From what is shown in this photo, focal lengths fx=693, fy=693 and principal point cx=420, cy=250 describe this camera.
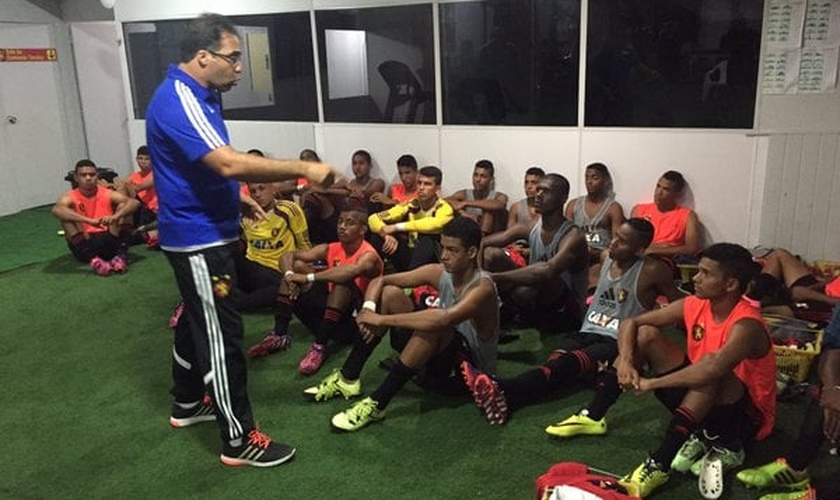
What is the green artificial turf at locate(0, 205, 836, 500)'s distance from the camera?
258 centimetres

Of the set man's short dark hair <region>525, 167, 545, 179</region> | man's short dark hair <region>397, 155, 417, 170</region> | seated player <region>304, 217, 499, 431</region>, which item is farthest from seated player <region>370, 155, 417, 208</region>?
seated player <region>304, 217, 499, 431</region>

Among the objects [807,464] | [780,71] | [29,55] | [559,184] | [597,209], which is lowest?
[807,464]

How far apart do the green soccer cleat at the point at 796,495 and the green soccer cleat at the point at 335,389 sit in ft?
5.62

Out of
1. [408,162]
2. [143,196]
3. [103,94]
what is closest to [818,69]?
[408,162]

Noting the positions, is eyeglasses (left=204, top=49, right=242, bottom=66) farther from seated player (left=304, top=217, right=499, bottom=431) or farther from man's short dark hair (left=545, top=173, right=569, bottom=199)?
man's short dark hair (left=545, top=173, right=569, bottom=199)

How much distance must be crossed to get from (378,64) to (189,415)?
3.96 metres

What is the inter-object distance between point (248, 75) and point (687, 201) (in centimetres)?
432

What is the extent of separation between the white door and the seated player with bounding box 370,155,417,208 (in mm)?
4597

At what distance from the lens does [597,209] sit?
492 centimetres

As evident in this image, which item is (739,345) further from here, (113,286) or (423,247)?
(113,286)

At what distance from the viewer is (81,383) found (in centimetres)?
351

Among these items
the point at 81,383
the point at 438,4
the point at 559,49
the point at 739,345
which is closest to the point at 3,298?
the point at 81,383

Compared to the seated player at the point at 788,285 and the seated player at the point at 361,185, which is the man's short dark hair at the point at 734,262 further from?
the seated player at the point at 361,185

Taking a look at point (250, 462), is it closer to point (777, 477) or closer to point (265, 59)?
point (777, 477)
